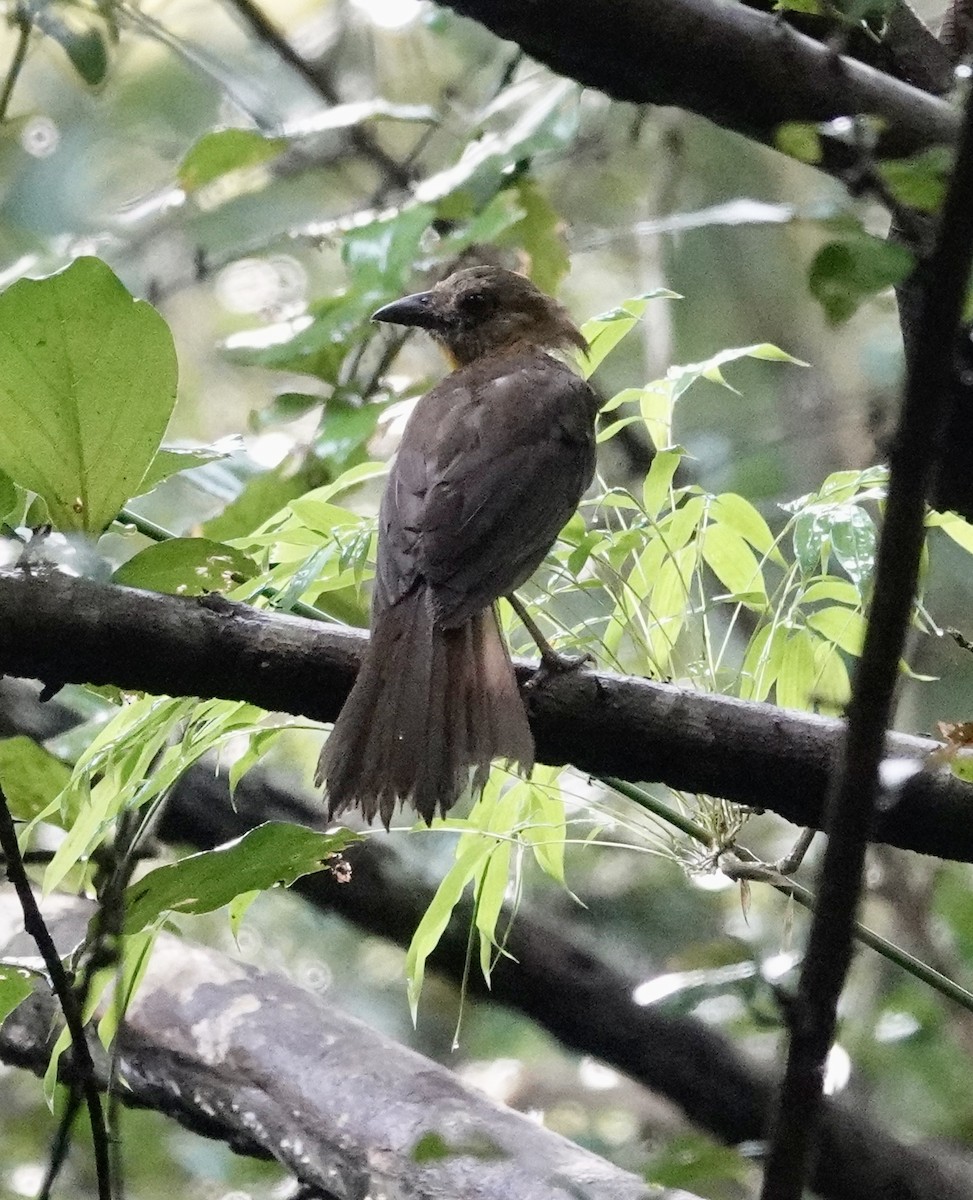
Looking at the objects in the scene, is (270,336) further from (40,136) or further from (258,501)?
(40,136)

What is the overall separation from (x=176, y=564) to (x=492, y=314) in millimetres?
2211

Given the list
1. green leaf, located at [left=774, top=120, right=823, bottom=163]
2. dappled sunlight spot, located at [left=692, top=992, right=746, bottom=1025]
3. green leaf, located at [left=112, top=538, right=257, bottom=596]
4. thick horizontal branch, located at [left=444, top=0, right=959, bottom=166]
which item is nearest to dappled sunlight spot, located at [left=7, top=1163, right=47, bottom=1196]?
dappled sunlight spot, located at [left=692, top=992, right=746, bottom=1025]

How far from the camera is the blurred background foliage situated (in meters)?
2.31

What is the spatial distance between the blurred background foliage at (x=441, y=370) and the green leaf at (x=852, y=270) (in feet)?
3.50

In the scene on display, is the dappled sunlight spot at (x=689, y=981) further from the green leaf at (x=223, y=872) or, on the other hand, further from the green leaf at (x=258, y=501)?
the green leaf at (x=258, y=501)

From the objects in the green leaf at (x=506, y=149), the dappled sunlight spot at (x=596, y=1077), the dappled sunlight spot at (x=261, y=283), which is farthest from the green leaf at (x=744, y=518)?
the dappled sunlight spot at (x=261, y=283)

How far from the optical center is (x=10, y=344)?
1712 millimetres

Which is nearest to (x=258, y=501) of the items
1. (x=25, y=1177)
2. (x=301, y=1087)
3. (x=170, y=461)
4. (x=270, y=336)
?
(x=270, y=336)

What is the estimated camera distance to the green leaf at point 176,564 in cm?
189

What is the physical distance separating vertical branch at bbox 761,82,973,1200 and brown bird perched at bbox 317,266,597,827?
1.10 meters

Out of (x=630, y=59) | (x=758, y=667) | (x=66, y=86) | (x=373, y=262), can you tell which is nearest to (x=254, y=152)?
(x=373, y=262)

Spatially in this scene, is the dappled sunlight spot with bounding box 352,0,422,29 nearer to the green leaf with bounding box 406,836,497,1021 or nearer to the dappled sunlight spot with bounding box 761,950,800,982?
the green leaf with bounding box 406,836,497,1021

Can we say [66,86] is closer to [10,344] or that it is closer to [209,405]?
[209,405]

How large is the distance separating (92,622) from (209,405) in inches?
180
